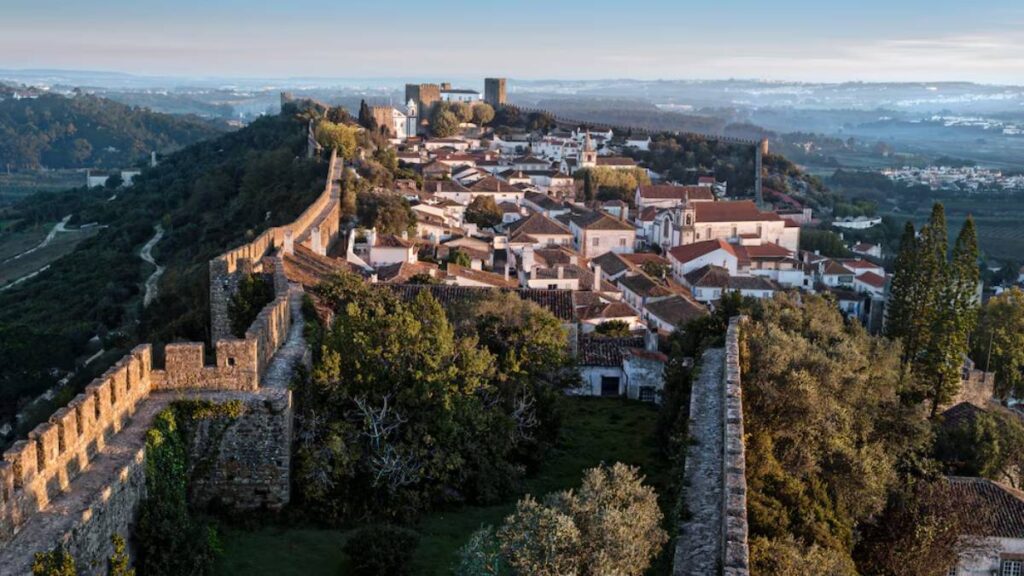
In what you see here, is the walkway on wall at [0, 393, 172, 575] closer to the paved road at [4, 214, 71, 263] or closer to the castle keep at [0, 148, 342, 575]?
the castle keep at [0, 148, 342, 575]

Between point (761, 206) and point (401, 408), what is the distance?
56.9 m

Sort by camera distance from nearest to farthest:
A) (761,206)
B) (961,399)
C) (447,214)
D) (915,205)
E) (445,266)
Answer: (961,399), (445,266), (447,214), (761,206), (915,205)

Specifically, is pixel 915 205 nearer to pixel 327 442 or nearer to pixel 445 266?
pixel 445 266

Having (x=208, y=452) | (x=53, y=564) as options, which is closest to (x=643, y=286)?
(x=208, y=452)

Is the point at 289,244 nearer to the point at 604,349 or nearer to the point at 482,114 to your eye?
the point at 604,349

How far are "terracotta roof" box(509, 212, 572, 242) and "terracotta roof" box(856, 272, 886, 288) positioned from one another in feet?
42.4

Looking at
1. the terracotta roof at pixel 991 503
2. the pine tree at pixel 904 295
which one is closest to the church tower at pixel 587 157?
the pine tree at pixel 904 295

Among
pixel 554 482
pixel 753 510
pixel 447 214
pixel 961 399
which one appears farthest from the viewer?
pixel 447 214

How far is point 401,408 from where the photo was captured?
12.8m

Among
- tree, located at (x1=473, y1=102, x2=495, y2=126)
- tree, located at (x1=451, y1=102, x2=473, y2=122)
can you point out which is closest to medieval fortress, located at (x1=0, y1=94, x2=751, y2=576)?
tree, located at (x1=451, y1=102, x2=473, y2=122)

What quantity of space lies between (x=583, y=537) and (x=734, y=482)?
8.34ft

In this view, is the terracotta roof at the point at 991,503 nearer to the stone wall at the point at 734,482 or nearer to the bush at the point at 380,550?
the stone wall at the point at 734,482

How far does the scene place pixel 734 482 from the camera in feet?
33.5

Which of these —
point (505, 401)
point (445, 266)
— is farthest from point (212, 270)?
point (445, 266)
